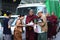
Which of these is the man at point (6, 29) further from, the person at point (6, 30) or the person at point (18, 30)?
the person at point (18, 30)

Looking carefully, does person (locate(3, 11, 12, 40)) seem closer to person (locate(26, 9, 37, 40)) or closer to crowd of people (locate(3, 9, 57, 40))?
crowd of people (locate(3, 9, 57, 40))

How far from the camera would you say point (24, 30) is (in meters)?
11.6

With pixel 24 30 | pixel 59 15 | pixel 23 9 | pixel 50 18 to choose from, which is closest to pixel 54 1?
pixel 59 15

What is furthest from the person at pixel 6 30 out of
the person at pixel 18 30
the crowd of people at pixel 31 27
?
the person at pixel 18 30

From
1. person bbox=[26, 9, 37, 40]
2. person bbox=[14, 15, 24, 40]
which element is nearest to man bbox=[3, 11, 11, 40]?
person bbox=[14, 15, 24, 40]

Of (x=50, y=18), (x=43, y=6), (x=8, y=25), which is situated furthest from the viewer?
(x=43, y=6)

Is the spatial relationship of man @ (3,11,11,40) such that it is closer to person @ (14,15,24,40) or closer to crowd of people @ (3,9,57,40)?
crowd of people @ (3,9,57,40)

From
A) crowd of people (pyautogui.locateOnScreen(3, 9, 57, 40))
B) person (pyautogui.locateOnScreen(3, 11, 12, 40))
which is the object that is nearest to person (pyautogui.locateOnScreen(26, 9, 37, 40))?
crowd of people (pyautogui.locateOnScreen(3, 9, 57, 40))

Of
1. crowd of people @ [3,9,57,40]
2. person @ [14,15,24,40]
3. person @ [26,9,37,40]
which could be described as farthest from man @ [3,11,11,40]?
person @ [26,9,37,40]

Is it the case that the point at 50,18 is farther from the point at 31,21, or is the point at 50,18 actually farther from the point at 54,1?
the point at 54,1

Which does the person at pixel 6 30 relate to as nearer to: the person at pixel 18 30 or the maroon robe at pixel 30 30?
the person at pixel 18 30

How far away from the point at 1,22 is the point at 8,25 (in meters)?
0.50

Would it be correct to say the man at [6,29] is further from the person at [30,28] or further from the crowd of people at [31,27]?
the person at [30,28]

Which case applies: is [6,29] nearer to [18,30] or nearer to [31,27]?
[18,30]
